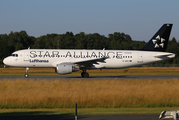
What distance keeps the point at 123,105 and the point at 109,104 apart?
0.84m

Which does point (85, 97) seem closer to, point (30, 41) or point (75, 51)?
point (75, 51)

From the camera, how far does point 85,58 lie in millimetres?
34688

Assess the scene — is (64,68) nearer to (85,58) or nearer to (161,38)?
(85,58)

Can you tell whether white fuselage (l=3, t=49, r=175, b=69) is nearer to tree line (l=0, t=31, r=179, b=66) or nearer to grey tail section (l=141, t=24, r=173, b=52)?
grey tail section (l=141, t=24, r=173, b=52)

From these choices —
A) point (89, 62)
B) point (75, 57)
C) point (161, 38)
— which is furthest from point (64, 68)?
point (161, 38)

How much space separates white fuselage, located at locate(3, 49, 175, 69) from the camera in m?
33.6

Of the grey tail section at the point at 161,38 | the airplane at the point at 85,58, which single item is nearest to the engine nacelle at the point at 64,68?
the airplane at the point at 85,58

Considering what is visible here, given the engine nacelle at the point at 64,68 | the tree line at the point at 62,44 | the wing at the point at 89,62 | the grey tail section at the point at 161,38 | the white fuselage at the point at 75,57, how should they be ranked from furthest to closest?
the tree line at the point at 62,44 < the grey tail section at the point at 161,38 < the white fuselage at the point at 75,57 < the wing at the point at 89,62 < the engine nacelle at the point at 64,68

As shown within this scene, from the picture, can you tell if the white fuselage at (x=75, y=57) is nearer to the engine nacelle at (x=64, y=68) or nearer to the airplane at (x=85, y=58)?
the airplane at (x=85, y=58)

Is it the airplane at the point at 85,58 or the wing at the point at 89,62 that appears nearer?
the wing at the point at 89,62

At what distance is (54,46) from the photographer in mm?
99500

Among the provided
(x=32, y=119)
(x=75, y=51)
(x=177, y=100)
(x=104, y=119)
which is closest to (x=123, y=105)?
(x=177, y=100)

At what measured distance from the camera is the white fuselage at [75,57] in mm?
33562

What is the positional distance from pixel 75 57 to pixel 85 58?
1.36 m
